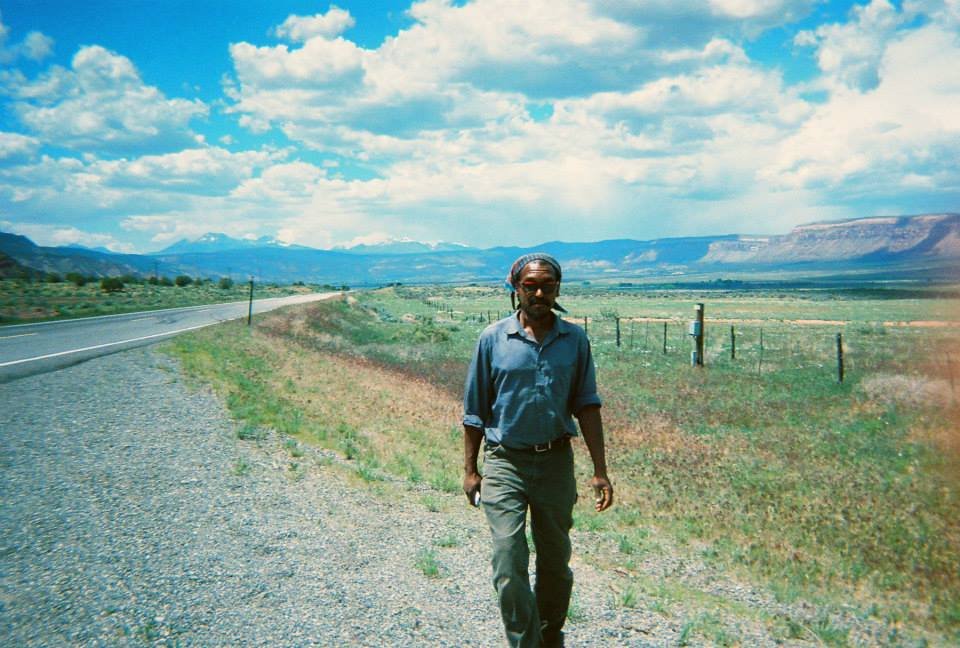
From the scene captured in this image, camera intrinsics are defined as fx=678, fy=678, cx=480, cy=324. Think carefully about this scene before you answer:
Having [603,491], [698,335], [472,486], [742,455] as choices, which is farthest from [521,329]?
[698,335]

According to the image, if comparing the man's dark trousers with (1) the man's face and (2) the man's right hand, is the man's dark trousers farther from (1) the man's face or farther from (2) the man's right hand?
(1) the man's face

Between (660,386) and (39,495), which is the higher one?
(39,495)

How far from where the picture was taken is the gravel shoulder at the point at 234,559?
458 cm

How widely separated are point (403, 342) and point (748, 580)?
28.6 metres

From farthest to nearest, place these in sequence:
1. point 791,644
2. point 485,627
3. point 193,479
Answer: point 193,479, point 791,644, point 485,627

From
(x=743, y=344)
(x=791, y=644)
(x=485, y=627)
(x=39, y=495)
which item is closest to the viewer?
(x=485, y=627)

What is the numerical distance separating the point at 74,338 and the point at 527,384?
21635mm

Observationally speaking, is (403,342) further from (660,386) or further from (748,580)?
(748,580)

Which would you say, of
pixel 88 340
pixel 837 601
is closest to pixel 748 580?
pixel 837 601

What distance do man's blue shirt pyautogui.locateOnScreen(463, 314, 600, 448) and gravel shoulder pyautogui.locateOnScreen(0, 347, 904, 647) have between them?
1.69 meters

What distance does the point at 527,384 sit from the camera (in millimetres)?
4070

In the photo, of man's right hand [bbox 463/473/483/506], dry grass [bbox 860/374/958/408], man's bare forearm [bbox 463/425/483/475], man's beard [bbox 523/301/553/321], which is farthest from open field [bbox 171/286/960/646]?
man's bare forearm [bbox 463/425/483/475]

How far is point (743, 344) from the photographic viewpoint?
113ft

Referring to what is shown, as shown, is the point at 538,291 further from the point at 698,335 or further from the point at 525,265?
the point at 698,335
